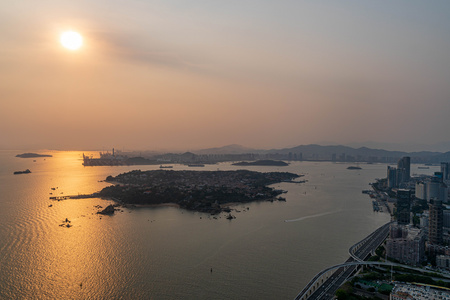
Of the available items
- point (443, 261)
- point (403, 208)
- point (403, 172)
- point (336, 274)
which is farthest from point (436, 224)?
point (403, 172)

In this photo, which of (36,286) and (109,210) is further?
(109,210)

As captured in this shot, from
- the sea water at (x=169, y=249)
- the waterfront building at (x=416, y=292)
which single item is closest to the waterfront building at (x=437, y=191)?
the sea water at (x=169, y=249)

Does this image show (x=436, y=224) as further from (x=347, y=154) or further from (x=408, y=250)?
(x=347, y=154)

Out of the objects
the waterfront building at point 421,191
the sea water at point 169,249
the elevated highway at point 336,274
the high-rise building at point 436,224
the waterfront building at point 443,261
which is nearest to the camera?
the elevated highway at point 336,274

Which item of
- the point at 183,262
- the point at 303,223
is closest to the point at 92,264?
the point at 183,262

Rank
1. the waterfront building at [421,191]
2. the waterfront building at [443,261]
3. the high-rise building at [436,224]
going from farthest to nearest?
the waterfront building at [421,191], the high-rise building at [436,224], the waterfront building at [443,261]

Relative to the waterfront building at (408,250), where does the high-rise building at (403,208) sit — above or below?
above

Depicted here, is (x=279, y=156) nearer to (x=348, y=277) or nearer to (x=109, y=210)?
(x=109, y=210)

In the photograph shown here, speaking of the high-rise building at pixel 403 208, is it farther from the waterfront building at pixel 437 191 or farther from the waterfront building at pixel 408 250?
the waterfront building at pixel 437 191

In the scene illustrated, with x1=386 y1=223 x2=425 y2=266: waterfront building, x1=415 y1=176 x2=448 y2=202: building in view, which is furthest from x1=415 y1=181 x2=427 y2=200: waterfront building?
x1=386 y1=223 x2=425 y2=266: waterfront building
